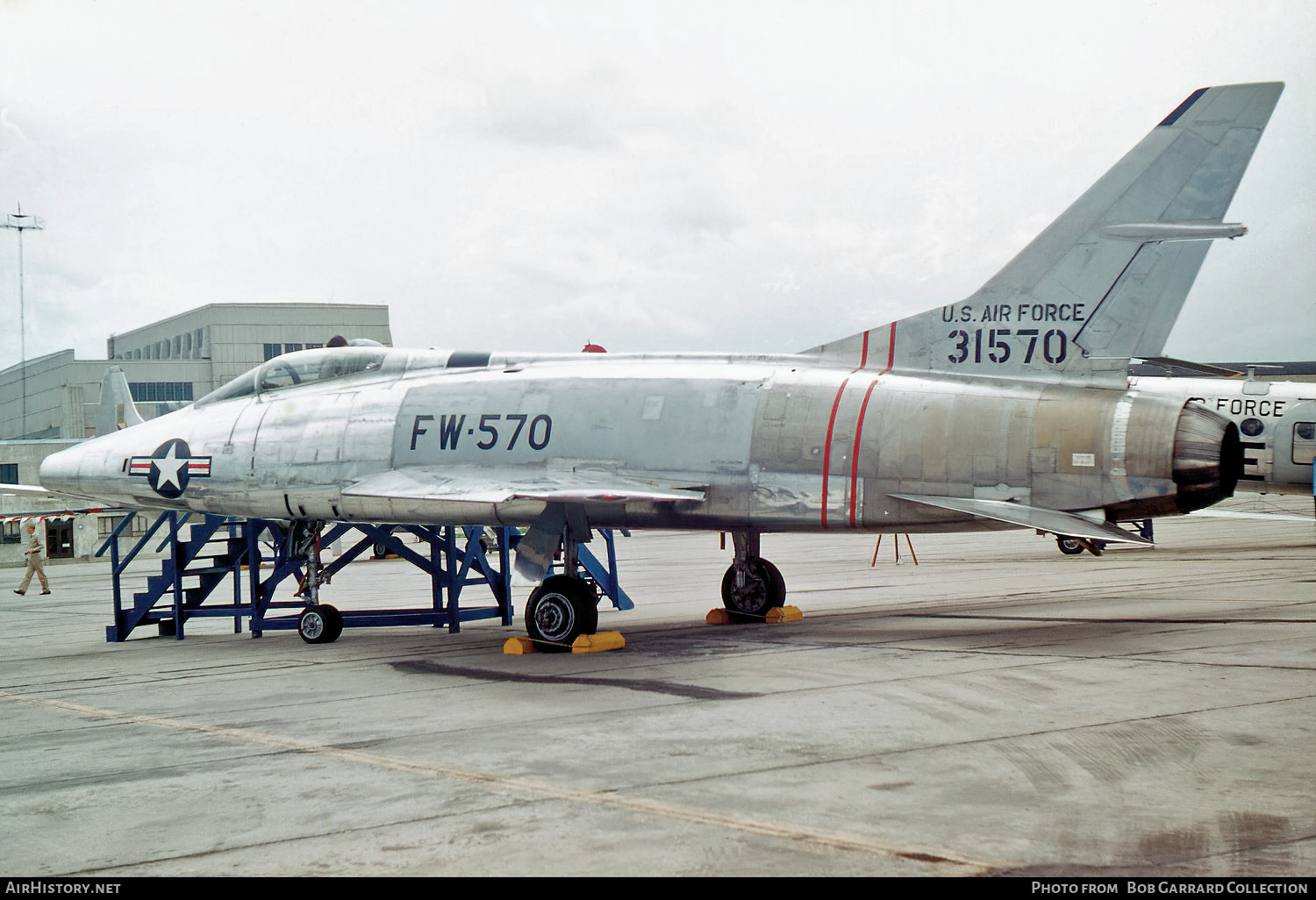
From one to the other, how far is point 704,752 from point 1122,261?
7.11 meters

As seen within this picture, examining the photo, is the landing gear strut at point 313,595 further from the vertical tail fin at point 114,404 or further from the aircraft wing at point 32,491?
the vertical tail fin at point 114,404

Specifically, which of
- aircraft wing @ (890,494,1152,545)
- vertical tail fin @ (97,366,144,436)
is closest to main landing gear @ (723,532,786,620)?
aircraft wing @ (890,494,1152,545)

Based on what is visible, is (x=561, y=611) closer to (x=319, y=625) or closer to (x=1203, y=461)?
(x=319, y=625)

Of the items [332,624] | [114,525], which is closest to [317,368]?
[332,624]

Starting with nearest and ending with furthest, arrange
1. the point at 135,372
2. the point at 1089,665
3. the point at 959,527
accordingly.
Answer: the point at 1089,665, the point at 959,527, the point at 135,372

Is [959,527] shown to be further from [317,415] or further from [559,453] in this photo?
[317,415]

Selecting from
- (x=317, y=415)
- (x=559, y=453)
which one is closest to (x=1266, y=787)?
(x=559, y=453)

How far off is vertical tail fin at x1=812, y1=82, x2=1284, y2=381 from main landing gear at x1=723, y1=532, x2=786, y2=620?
4.04 metres

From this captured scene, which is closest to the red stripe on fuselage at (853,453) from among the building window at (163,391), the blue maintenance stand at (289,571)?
the blue maintenance stand at (289,571)

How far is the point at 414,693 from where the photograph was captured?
9.84 metres

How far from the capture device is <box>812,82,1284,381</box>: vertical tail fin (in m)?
10.9

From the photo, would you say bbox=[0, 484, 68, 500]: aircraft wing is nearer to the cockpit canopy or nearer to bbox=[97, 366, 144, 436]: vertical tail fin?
bbox=[97, 366, 144, 436]: vertical tail fin

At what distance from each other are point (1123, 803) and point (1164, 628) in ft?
23.4

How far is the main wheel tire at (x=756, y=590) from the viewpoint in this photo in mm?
14820
